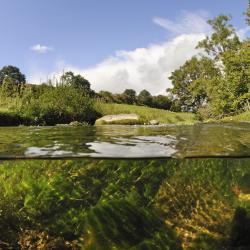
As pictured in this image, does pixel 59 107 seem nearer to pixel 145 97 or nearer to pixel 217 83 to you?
pixel 217 83

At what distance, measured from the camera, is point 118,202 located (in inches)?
254

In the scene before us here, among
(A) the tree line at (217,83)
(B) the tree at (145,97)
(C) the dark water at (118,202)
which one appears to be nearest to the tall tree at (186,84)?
(A) the tree line at (217,83)

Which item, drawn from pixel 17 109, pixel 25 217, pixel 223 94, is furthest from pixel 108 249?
pixel 223 94

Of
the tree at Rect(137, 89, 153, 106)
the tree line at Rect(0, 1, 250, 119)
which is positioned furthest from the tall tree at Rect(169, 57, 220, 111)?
the tree at Rect(137, 89, 153, 106)

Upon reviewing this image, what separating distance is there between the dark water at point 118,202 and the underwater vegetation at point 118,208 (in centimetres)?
2

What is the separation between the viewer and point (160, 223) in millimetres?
6410

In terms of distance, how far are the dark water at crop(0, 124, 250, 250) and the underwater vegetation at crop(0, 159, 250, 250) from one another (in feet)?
0.05

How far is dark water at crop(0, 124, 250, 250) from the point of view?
6.19 meters

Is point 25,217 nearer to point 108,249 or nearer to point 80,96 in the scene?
point 108,249

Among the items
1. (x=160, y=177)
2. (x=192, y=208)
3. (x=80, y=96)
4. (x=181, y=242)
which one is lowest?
(x=181, y=242)

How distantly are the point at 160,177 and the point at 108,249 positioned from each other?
6.50ft

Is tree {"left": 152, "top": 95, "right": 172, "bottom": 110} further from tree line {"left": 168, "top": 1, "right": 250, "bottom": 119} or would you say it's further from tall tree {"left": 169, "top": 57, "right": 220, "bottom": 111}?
tree line {"left": 168, "top": 1, "right": 250, "bottom": 119}

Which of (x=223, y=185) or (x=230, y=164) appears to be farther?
(x=230, y=164)

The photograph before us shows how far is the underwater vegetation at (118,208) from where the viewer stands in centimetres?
615
